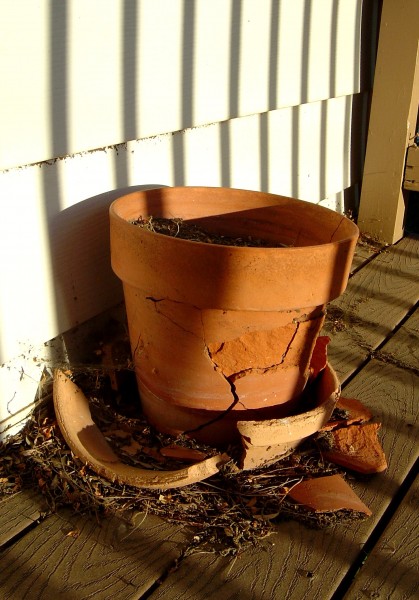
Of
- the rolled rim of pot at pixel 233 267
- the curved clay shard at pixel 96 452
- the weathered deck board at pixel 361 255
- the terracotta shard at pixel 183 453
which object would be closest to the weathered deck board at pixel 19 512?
the curved clay shard at pixel 96 452

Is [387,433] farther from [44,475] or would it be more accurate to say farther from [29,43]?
[29,43]

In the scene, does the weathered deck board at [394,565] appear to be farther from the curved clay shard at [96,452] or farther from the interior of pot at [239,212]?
the interior of pot at [239,212]

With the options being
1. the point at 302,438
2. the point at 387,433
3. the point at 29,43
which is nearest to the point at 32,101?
the point at 29,43

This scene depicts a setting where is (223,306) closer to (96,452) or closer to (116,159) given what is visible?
(96,452)

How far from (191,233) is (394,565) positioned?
1.03 meters

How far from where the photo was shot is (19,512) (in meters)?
1.60

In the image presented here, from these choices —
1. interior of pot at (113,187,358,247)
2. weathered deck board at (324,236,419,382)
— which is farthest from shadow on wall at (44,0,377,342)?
weathered deck board at (324,236,419,382)

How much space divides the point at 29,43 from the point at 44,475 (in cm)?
112

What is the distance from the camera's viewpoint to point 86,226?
1.89m

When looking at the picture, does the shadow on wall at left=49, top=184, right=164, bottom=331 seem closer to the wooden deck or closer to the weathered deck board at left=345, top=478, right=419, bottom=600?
the wooden deck

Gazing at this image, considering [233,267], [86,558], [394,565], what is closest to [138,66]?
[233,267]

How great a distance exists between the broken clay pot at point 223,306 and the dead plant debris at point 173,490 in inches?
4.6

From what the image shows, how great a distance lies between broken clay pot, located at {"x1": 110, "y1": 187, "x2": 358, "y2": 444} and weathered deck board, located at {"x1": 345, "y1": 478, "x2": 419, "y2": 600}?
425 mm

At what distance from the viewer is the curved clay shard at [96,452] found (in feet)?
5.09
